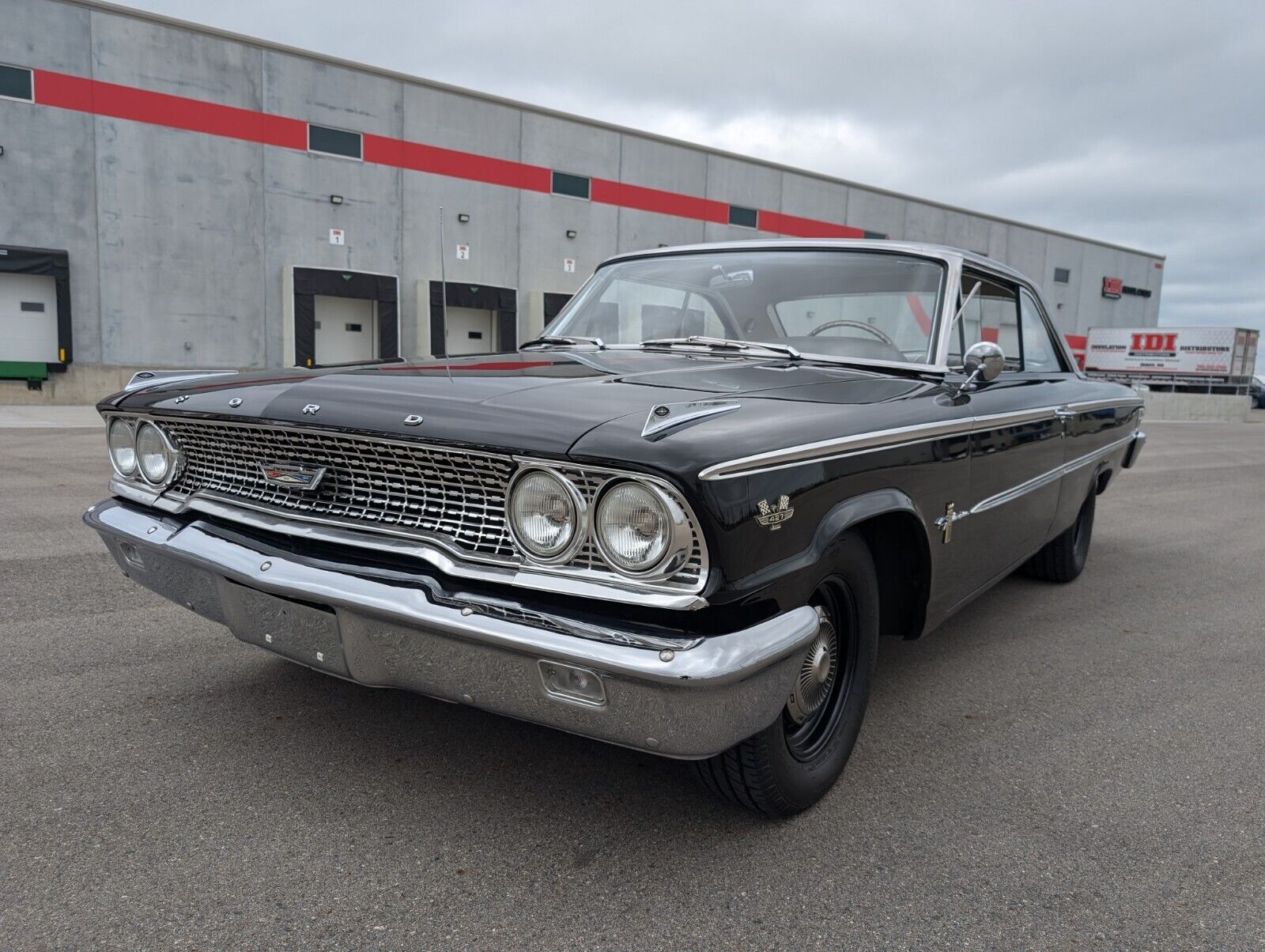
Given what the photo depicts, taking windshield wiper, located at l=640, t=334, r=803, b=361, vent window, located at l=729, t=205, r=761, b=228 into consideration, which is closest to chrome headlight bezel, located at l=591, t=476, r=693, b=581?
windshield wiper, located at l=640, t=334, r=803, b=361

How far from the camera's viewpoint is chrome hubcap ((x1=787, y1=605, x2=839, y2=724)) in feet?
7.11

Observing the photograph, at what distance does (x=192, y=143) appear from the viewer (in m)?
16.2

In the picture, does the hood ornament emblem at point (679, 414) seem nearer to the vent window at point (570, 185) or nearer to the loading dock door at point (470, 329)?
the loading dock door at point (470, 329)

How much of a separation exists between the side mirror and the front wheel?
97cm

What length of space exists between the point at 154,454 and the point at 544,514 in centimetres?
149

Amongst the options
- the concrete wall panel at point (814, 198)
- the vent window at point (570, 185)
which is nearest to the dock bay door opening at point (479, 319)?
the vent window at point (570, 185)

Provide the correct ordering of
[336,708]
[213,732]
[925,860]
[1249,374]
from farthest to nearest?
[1249,374] < [336,708] < [213,732] < [925,860]

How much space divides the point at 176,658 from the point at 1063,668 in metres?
3.26

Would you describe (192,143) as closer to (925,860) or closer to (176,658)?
(176,658)

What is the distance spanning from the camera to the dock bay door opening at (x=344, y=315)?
→ 17.4 meters

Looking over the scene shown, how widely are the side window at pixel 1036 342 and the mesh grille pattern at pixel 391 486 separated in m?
2.80

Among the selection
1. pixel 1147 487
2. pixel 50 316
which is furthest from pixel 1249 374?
pixel 50 316

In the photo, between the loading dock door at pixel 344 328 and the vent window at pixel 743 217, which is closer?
the loading dock door at pixel 344 328

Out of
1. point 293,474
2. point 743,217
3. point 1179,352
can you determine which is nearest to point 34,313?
point 743,217
